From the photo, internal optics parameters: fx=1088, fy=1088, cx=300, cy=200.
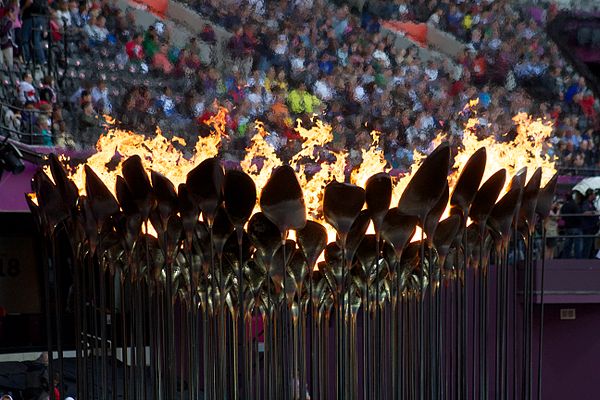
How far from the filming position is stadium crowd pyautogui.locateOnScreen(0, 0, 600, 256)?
1134 centimetres

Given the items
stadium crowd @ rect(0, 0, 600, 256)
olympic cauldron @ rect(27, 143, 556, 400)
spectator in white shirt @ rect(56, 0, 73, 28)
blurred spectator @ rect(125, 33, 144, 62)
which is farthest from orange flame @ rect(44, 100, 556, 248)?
blurred spectator @ rect(125, 33, 144, 62)

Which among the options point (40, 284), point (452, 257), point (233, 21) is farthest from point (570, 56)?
point (452, 257)

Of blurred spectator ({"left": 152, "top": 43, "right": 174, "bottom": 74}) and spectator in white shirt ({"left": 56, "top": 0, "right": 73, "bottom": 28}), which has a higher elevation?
spectator in white shirt ({"left": 56, "top": 0, "right": 73, "bottom": 28})

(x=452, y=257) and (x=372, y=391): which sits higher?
(x=452, y=257)

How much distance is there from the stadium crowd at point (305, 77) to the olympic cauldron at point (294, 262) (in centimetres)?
620

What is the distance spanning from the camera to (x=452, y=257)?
4531mm

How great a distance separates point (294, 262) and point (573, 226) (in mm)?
7326

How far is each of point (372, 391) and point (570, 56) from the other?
1227 cm

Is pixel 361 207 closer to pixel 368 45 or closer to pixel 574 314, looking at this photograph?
pixel 574 314

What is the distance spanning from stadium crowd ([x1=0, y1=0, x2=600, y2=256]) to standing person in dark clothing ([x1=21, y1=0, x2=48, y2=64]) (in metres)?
0.01

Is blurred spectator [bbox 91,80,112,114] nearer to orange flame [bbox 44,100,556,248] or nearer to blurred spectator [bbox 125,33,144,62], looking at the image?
blurred spectator [bbox 125,33,144,62]

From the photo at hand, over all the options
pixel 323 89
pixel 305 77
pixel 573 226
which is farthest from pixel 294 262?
pixel 305 77

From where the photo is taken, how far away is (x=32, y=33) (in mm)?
11328

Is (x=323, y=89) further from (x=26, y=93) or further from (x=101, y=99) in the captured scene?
(x=26, y=93)
